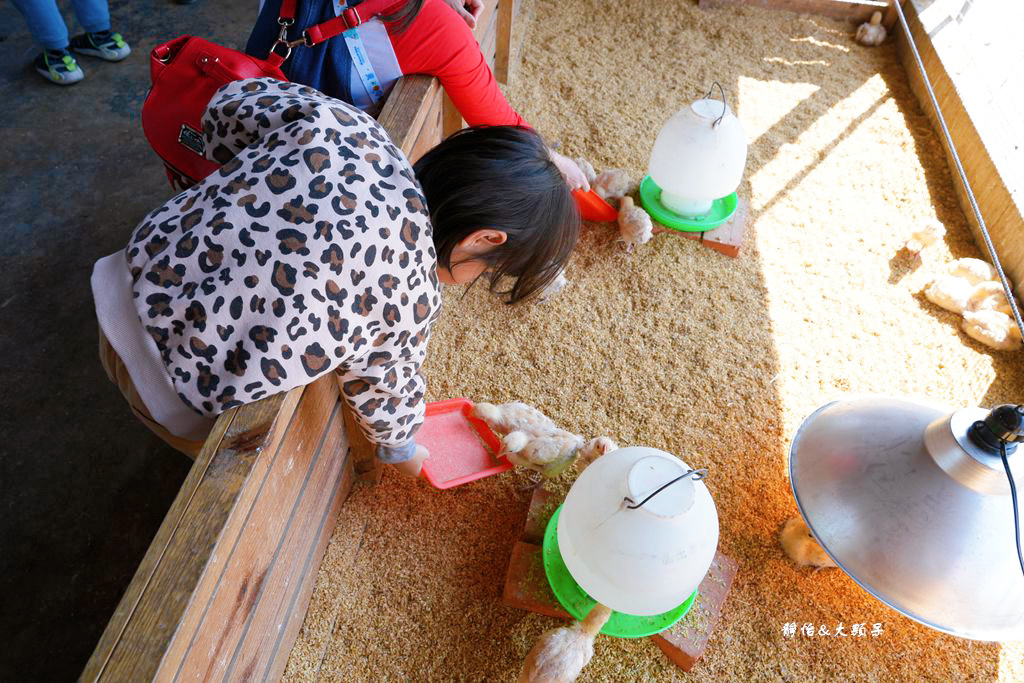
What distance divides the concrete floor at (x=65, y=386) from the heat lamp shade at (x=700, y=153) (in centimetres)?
150

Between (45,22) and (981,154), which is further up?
(981,154)

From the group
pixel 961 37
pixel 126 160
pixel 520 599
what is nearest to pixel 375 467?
pixel 520 599

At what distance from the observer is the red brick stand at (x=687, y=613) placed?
1.33 m

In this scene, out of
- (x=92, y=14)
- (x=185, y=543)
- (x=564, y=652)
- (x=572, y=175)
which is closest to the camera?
(x=185, y=543)

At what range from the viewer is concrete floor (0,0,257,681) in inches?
55.5

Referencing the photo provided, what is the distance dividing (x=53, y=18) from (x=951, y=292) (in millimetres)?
3064

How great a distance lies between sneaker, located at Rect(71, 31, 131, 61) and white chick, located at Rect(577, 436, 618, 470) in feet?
7.85

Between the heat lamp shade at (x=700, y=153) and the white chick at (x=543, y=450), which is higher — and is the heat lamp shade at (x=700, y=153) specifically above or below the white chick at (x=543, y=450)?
above

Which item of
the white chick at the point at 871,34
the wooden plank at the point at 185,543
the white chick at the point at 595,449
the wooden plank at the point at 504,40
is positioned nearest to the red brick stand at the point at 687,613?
the white chick at the point at 595,449

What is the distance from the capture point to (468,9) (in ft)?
6.39

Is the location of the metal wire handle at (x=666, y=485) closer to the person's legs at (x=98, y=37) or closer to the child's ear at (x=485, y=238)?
the child's ear at (x=485, y=238)

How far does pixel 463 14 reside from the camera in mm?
1797

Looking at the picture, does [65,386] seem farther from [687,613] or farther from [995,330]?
[995,330]

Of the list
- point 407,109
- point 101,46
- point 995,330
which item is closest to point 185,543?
point 407,109
